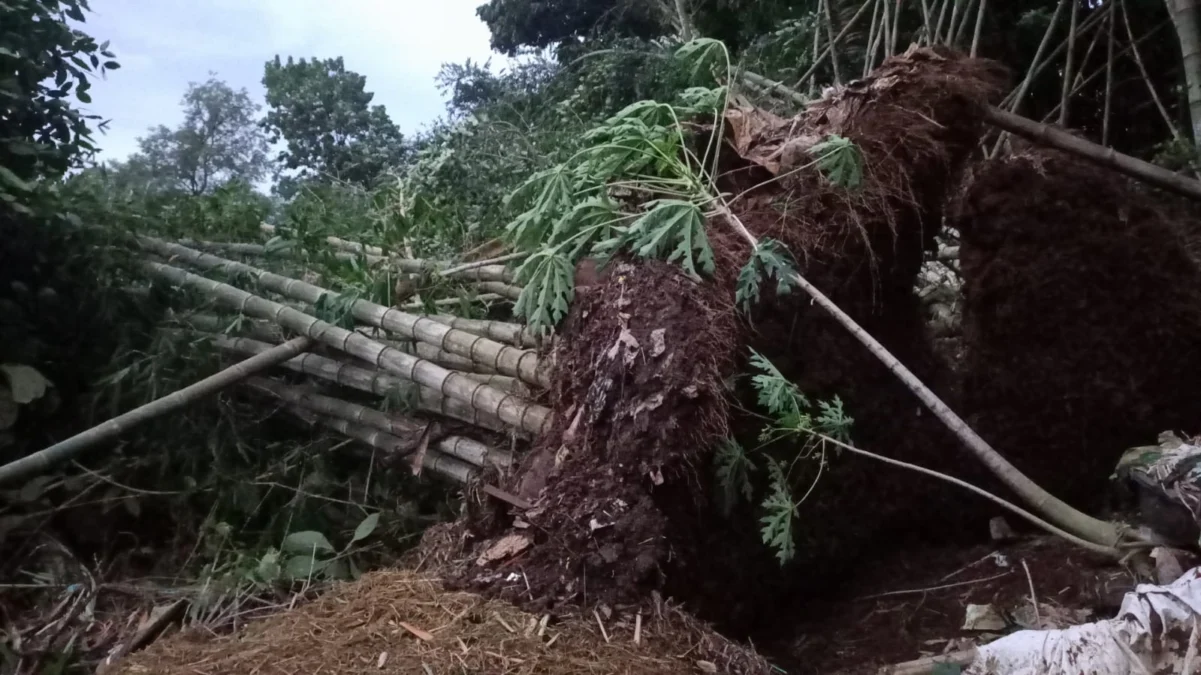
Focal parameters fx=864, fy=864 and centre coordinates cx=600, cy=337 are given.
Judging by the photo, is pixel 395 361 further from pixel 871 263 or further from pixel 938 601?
pixel 938 601

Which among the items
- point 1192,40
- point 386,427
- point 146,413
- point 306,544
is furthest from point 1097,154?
point 146,413

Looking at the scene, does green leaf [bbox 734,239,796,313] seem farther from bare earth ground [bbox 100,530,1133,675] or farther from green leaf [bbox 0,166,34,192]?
green leaf [bbox 0,166,34,192]

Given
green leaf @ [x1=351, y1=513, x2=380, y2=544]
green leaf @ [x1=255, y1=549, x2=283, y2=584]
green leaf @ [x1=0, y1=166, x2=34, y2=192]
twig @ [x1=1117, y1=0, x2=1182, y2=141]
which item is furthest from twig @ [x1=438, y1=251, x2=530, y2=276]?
twig @ [x1=1117, y1=0, x2=1182, y2=141]

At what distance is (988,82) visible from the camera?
3150 millimetres

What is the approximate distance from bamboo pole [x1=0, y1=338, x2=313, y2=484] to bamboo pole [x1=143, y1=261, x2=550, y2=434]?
4.6 inches

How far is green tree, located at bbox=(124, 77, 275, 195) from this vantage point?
480 centimetres

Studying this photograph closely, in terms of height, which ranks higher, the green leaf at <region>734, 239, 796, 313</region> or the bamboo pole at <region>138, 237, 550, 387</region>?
the green leaf at <region>734, 239, 796, 313</region>

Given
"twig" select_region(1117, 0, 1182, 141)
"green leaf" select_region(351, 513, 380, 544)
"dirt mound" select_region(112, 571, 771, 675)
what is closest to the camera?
"dirt mound" select_region(112, 571, 771, 675)

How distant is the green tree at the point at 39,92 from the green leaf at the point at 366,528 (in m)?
2.02

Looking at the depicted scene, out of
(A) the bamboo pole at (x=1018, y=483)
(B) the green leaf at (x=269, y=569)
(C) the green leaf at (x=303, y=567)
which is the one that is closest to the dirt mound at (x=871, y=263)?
(A) the bamboo pole at (x=1018, y=483)

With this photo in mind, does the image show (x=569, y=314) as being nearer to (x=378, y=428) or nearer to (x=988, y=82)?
(x=378, y=428)

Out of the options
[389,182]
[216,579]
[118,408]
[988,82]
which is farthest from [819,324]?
[389,182]

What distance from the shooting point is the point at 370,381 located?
348 cm

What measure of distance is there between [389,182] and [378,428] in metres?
2.29
